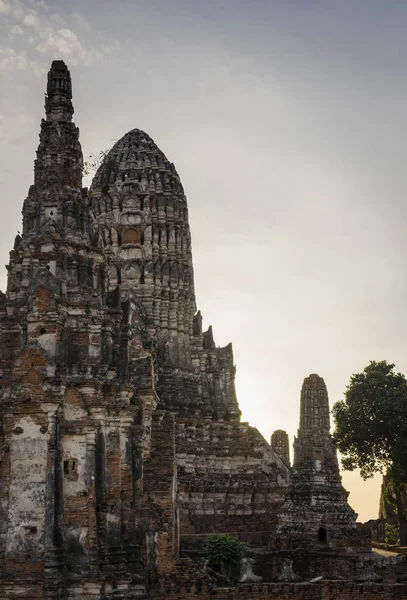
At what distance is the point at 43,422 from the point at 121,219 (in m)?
22.8

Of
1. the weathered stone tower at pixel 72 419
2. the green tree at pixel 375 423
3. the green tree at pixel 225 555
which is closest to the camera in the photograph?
the weathered stone tower at pixel 72 419

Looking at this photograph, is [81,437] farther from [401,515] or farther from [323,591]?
[401,515]

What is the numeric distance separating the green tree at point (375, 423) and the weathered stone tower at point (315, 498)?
1380cm

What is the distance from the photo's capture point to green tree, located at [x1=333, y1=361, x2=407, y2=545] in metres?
46.7

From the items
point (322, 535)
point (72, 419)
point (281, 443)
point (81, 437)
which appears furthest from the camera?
point (281, 443)

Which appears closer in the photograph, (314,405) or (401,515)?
(314,405)

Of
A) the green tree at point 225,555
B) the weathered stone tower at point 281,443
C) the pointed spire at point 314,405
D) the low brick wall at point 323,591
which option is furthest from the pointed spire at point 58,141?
the weathered stone tower at point 281,443

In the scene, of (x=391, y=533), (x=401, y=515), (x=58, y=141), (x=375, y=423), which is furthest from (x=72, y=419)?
(x=391, y=533)

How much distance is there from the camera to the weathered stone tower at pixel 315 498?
101 ft

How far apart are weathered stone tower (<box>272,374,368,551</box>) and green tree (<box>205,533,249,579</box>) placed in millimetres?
1890

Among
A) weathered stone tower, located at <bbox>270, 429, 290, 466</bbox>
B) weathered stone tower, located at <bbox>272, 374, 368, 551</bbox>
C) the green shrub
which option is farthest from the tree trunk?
weathered stone tower, located at <bbox>272, 374, 368, 551</bbox>

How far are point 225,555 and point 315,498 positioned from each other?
13.6 ft

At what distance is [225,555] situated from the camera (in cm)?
3005

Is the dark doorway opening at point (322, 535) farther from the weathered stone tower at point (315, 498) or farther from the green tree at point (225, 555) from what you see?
the green tree at point (225, 555)
